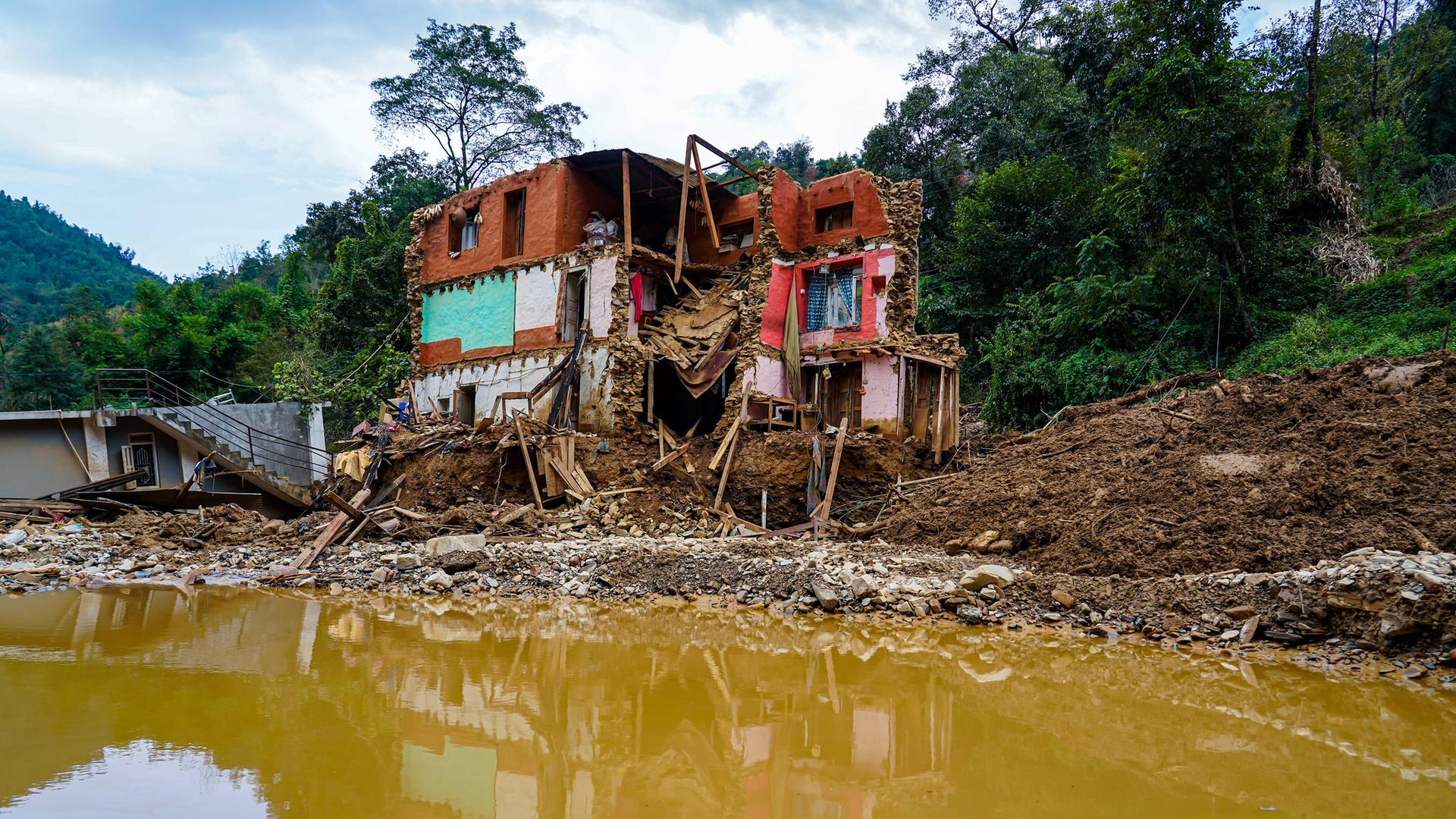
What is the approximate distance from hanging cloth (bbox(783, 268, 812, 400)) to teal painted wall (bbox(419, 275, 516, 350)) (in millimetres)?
7858

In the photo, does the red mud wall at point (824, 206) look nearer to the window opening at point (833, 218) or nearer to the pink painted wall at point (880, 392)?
the window opening at point (833, 218)

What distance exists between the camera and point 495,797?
485 centimetres

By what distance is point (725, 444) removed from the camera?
1742cm

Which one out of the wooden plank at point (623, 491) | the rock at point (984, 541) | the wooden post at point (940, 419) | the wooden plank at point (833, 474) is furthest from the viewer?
the wooden post at point (940, 419)

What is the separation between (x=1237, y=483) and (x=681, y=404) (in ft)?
47.7

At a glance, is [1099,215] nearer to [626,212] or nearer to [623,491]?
[626,212]

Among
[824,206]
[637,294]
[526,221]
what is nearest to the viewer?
[824,206]

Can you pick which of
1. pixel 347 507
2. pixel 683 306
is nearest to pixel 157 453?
pixel 347 507

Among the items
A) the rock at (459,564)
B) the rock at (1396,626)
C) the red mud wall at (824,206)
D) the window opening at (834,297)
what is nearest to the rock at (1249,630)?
the rock at (1396,626)

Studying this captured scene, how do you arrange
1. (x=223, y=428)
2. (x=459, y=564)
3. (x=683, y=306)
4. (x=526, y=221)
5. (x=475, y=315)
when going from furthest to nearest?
(x=475, y=315) → (x=526, y=221) → (x=223, y=428) → (x=683, y=306) → (x=459, y=564)

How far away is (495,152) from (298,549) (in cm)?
2754

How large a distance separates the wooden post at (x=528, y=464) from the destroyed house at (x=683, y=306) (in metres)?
1.49

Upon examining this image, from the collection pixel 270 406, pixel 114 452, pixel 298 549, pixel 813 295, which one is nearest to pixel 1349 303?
pixel 813 295

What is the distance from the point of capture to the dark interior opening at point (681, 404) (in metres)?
22.3
